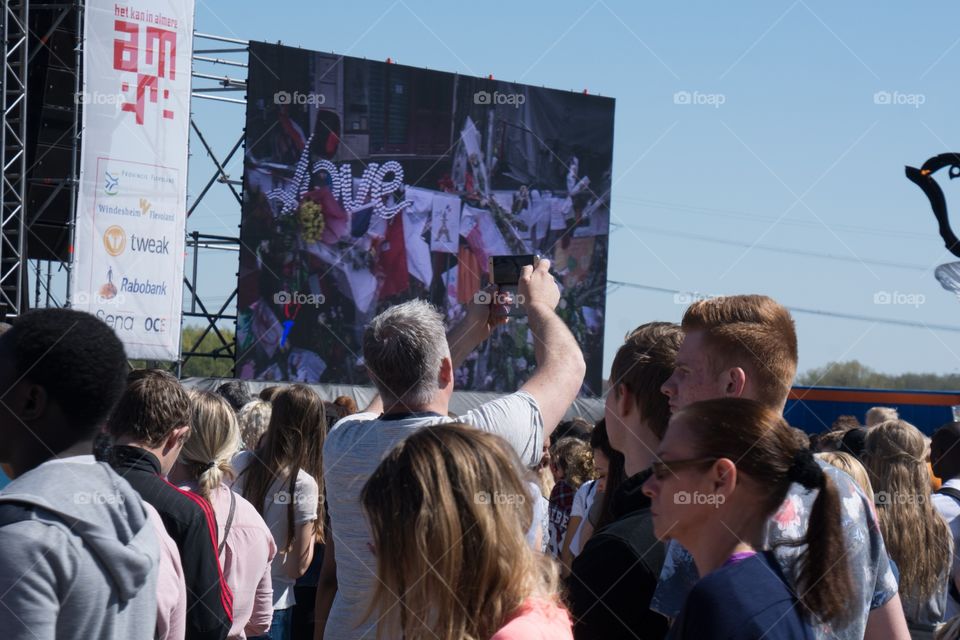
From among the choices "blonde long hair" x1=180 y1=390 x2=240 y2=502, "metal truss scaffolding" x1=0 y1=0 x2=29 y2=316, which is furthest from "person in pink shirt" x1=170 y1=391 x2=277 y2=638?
"metal truss scaffolding" x1=0 y1=0 x2=29 y2=316

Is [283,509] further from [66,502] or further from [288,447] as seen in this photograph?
[66,502]

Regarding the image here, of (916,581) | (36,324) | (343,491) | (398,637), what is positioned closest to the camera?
(36,324)

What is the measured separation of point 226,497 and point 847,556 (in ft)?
8.26

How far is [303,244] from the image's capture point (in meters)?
17.5

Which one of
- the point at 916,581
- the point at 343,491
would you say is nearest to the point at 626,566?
the point at 343,491

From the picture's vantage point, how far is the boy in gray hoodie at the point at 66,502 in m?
1.86

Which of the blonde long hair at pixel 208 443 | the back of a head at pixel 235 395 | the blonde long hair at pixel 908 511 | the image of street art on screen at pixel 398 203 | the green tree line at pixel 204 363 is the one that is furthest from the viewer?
the green tree line at pixel 204 363

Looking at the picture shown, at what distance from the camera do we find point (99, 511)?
201 centimetres

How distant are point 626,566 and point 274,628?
298 centimetres

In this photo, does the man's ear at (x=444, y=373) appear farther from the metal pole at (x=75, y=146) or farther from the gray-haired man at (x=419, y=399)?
the metal pole at (x=75, y=146)

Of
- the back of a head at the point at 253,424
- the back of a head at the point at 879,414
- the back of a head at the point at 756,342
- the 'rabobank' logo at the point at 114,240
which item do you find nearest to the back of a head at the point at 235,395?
the back of a head at the point at 253,424

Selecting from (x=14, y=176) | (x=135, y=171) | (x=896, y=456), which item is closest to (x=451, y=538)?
(x=896, y=456)

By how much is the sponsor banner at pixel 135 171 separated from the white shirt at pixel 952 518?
1065cm

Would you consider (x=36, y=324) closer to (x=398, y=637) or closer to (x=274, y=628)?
(x=398, y=637)
